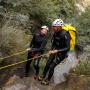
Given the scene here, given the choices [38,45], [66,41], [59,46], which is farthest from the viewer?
[38,45]

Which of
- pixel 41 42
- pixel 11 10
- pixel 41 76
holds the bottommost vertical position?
pixel 41 76

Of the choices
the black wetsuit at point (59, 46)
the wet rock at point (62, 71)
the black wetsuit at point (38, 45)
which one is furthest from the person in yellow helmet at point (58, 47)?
the wet rock at point (62, 71)

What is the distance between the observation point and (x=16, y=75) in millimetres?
11266

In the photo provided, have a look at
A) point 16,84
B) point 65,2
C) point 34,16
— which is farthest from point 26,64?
point 65,2

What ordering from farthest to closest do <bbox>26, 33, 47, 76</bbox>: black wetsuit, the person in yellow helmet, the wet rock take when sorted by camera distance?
the wet rock
<bbox>26, 33, 47, 76</bbox>: black wetsuit
the person in yellow helmet

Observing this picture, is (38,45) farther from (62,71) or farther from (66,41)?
(62,71)

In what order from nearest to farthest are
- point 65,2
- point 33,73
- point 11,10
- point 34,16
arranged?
point 33,73 → point 11,10 → point 34,16 → point 65,2

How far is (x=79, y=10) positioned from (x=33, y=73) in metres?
9.94

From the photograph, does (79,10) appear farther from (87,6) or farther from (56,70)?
(56,70)

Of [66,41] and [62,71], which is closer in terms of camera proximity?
[66,41]

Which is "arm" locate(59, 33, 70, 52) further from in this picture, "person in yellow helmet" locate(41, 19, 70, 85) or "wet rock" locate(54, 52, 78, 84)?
"wet rock" locate(54, 52, 78, 84)

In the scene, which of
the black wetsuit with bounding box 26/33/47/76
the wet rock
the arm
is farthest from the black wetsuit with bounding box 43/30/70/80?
the wet rock

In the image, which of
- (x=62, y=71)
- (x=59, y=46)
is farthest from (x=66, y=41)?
(x=62, y=71)

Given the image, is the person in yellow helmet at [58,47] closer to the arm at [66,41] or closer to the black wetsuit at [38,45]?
the arm at [66,41]
